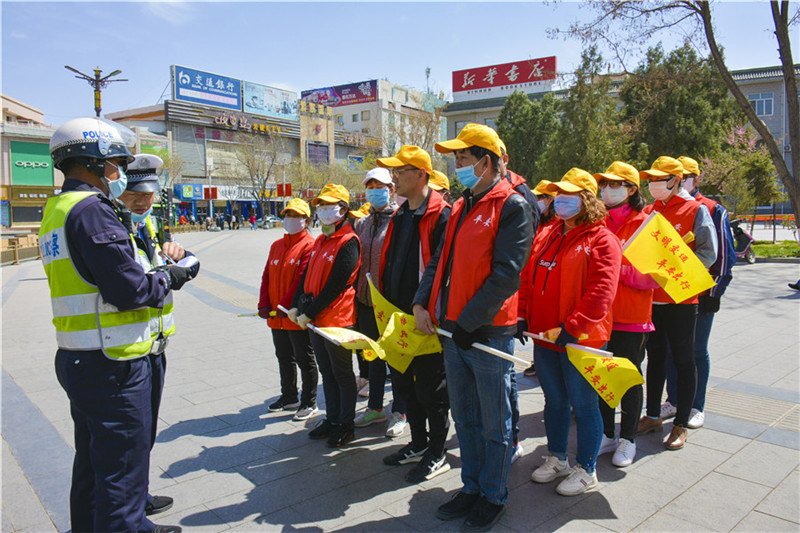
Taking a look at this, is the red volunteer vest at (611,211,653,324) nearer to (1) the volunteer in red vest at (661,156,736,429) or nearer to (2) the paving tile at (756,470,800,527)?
(1) the volunteer in red vest at (661,156,736,429)

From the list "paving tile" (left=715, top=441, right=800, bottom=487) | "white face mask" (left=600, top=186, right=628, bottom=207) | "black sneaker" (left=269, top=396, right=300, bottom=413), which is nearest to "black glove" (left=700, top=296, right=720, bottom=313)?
"paving tile" (left=715, top=441, right=800, bottom=487)

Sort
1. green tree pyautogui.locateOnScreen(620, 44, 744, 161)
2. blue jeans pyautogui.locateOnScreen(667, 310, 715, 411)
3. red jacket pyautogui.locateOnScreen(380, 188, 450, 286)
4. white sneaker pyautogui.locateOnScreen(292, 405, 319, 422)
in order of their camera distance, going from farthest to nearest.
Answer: green tree pyautogui.locateOnScreen(620, 44, 744, 161)
white sneaker pyautogui.locateOnScreen(292, 405, 319, 422)
blue jeans pyautogui.locateOnScreen(667, 310, 715, 411)
red jacket pyautogui.locateOnScreen(380, 188, 450, 286)

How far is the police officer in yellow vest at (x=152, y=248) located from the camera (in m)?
2.91

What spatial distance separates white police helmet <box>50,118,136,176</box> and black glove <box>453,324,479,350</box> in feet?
6.46

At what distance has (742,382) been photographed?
5.39 meters

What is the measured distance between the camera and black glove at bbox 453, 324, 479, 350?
9.50ft

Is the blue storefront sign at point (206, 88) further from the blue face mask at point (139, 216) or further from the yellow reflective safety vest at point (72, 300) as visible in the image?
the yellow reflective safety vest at point (72, 300)

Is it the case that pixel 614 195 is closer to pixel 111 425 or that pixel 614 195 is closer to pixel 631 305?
pixel 631 305

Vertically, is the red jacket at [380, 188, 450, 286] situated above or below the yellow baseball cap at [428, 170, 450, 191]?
below

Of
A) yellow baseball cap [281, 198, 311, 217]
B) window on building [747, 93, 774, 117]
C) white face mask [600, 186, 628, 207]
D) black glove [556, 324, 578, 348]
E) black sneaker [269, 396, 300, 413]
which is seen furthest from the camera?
window on building [747, 93, 774, 117]

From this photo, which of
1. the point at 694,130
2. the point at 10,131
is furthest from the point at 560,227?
the point at 10,131

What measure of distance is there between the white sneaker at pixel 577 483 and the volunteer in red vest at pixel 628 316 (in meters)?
0.43

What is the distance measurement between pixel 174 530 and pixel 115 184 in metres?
1.98

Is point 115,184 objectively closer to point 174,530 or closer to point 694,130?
point 174,530
